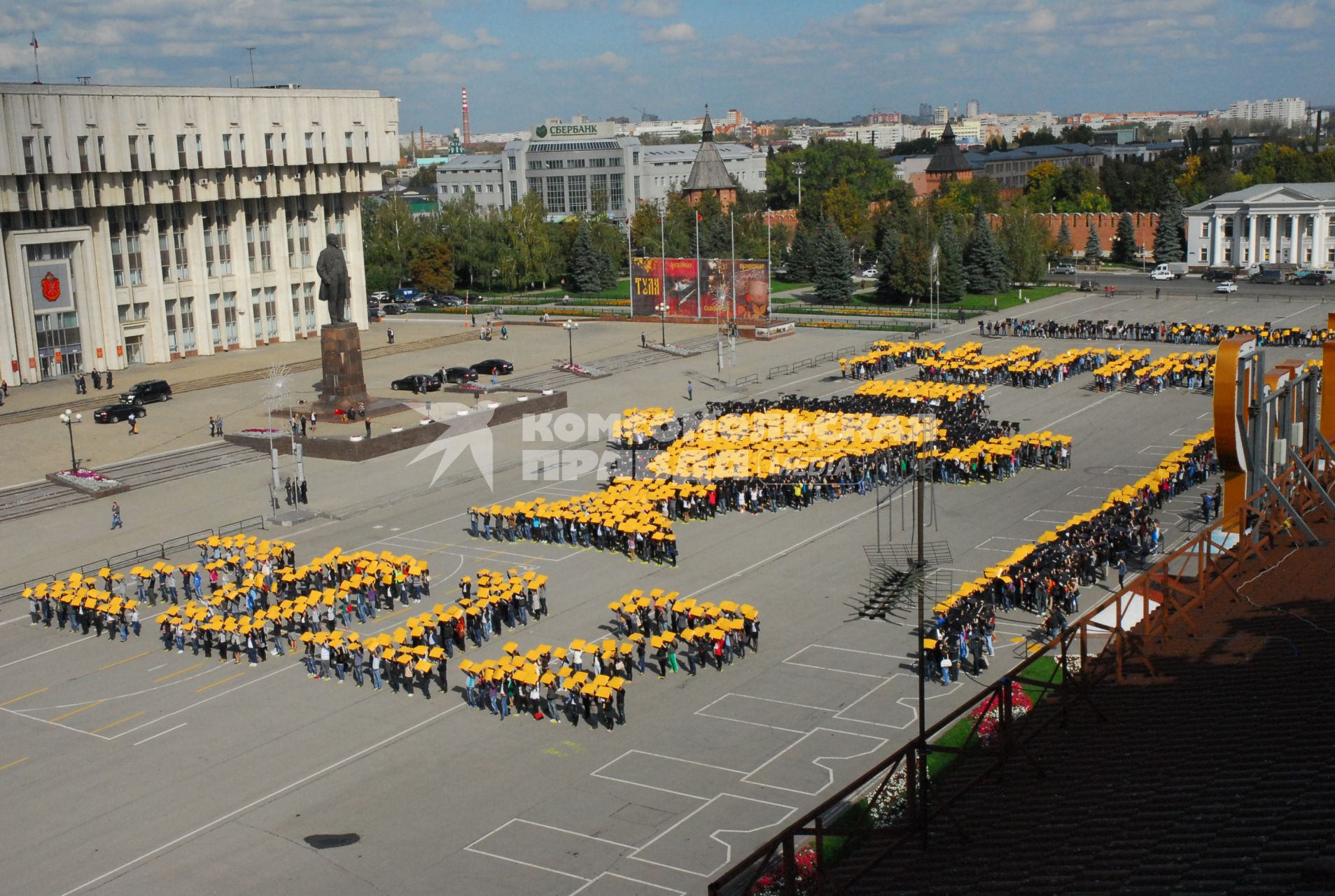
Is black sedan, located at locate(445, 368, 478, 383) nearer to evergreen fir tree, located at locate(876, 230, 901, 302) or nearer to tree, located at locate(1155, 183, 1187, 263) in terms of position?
evergreen fir tree, located at locate(876, 230, 901, 302)

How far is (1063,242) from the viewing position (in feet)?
312

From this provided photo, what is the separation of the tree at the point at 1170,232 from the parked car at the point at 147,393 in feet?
236

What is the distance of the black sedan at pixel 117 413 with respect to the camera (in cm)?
4681

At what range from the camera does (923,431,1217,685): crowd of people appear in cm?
2280

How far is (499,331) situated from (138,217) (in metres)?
18.7

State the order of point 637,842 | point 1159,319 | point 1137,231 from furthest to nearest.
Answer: point 1137,231 < point 1159,319 < point 637,842

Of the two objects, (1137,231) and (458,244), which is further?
(1137,231)

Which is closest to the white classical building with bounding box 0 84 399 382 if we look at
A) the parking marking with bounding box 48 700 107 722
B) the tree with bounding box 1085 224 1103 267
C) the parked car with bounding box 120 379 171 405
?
the parked car with bounding box 120 379 171 405

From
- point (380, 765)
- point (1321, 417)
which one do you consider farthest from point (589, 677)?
point (1321, 417)

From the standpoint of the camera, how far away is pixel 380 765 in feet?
65.8

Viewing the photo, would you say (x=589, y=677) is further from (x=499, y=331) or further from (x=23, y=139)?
(x=499, y=331)

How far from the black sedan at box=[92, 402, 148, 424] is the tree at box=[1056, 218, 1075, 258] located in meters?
65.8

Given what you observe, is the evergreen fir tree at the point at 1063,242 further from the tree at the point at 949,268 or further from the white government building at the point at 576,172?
the white government building at the point at 576,172

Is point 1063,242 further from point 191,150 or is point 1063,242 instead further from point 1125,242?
point 191,150
